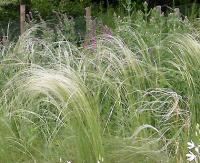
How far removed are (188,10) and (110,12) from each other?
1.68m

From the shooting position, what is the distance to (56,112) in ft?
14.5

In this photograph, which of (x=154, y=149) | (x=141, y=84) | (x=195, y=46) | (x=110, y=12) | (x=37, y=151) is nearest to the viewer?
(x=154, y=149)

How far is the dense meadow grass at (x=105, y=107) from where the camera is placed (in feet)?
12.4

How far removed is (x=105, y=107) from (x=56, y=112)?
40 centimetres

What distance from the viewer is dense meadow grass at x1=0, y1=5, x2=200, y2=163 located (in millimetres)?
3766

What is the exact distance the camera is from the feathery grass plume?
3.75 meters

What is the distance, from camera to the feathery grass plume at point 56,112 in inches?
148

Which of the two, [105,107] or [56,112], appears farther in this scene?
[105,107]

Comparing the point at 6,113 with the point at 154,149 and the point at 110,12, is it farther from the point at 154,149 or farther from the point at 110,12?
the point at 110,12

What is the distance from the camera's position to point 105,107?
179 inches

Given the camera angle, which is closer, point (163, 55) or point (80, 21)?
point (163, 55)

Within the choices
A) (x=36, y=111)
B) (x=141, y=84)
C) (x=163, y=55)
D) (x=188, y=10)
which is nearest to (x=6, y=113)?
(x=36, y=111)

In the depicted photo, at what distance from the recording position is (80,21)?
10.0 m

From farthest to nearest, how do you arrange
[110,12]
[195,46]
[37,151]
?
[110,12] → [195,46] → [37,151]
